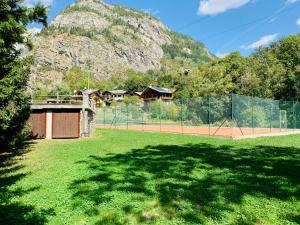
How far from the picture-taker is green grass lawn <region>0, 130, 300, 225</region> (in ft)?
18.8

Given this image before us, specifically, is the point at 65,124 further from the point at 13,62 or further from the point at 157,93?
the point at 157,93

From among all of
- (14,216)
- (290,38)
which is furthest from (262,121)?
(290,38)

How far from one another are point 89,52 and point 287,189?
644 feet

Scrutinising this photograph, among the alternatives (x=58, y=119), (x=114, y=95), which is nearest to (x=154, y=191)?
(x=58, y=119)

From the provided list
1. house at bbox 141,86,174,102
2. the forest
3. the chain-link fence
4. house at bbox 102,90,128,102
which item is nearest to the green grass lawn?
the chain-link fence

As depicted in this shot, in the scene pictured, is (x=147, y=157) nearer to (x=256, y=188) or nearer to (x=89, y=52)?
(x=256, y=188)

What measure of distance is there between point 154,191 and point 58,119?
17.2 meters

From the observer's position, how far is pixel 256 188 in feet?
23.6

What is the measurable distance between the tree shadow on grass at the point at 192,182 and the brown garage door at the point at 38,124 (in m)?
12.3

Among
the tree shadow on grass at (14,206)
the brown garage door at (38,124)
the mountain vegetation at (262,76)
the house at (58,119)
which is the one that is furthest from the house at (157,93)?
the tree shadow on grass at (14,206)

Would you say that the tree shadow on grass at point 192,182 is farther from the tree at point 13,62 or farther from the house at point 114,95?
the house at point 114,95

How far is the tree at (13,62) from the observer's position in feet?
38.1

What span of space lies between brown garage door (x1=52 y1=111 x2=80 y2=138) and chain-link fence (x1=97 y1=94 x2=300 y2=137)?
857 centimetres

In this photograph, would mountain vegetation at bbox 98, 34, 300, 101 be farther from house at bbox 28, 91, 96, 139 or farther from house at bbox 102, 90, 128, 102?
house at bbox 102, 90, 128, 102
